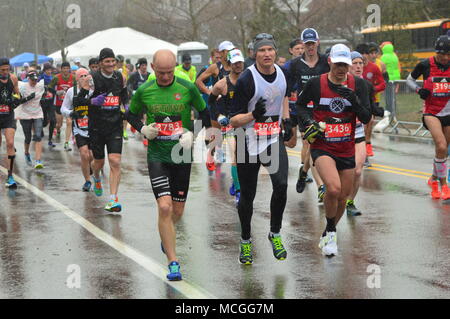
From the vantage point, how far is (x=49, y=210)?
1145 cm

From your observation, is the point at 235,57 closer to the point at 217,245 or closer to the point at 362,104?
the point at 362,104

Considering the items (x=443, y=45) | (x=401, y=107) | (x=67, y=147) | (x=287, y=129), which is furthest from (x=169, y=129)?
A: (x=401, y=107)

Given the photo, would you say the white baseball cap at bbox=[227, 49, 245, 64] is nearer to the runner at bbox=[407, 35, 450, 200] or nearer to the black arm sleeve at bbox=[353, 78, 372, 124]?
the black arm sleeve at bbox=[353, 78, 372, 124]

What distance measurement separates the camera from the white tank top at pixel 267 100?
311 inches

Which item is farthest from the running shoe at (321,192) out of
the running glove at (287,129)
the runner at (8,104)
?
the runner at (8,104)

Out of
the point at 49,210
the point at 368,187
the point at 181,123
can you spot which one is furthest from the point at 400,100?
the point at 181,123

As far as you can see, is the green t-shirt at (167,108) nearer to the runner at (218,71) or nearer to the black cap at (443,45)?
the runner at (218,71)

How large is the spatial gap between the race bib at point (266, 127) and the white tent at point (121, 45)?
41018 millimetres

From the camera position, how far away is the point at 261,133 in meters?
7.98

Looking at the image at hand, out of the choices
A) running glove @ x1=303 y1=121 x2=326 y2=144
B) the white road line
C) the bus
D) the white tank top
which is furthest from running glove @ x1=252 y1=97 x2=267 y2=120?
the bus

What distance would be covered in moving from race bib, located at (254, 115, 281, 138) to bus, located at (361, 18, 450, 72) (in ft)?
83.3

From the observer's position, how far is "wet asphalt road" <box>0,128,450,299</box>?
712 cm
